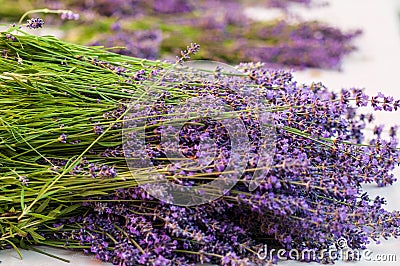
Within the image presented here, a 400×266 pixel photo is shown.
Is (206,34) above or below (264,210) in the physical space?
above

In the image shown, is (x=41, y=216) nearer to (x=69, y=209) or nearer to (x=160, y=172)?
(x=69, y=209)

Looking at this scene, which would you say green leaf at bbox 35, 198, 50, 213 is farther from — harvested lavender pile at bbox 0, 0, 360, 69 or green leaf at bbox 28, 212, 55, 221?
harvested lavender pile at bbox 0, 0, 360, 69

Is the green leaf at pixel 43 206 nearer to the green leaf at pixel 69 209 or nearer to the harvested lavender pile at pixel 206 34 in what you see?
the green leaf at pixel 69 209

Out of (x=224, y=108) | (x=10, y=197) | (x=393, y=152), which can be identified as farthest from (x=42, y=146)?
(x=393, y=152)

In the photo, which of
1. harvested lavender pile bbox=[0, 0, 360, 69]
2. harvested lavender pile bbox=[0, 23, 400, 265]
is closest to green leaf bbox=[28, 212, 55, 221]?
harvested lavender pile bbox=[0, 23, 400, 265]

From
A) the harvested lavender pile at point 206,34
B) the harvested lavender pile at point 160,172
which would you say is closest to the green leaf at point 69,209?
the harvested lavender pile at point 160,172

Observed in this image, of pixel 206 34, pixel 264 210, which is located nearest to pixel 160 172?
pixel 264 210
